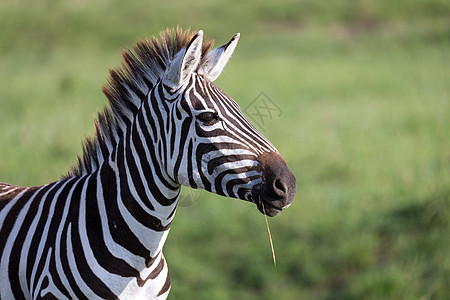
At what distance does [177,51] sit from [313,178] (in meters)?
8.00

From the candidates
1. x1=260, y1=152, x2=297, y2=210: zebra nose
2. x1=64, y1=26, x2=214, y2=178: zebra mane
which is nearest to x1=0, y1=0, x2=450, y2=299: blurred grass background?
x1=64, y1=26, x2=214, y2=178: zebra mane

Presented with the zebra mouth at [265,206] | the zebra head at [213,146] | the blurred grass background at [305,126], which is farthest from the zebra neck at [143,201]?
the blurred grass background at [305,126]

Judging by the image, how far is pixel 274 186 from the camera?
2.64 metres

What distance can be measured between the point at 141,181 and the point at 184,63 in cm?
63

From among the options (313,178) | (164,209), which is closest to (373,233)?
(313,178)

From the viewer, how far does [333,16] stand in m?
21.8

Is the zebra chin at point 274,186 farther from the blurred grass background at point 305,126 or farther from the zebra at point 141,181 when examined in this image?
the blurred grass background at point 305,126

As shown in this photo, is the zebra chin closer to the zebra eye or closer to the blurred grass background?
the zebra eye

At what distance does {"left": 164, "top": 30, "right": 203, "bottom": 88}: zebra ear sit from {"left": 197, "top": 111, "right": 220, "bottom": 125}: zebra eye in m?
0.20

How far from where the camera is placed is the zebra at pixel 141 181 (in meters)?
2.76

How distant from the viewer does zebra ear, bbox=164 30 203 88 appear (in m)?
2.75

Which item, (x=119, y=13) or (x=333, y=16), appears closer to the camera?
(x=119, y=13)

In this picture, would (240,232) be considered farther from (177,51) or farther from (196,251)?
(177,51)

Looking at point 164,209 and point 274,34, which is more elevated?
point 274,34
